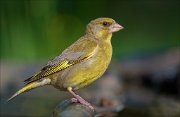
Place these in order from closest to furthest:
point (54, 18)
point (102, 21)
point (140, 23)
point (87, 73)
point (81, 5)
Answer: point (87, 73)
point (102, 21)
point (54, 18)
point (81, 5)
point (140, 23)

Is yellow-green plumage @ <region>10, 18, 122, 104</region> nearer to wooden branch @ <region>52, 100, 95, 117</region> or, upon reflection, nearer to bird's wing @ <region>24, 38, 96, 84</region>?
bird's wing @ <region>24, 38, 96, 84</region>

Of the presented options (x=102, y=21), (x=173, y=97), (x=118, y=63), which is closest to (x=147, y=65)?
(x=118, y=63)

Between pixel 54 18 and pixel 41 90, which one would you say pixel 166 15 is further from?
pixel 41 90

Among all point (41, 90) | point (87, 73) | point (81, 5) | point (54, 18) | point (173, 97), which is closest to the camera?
point (87, 73)

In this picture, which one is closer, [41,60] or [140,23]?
[41,60]

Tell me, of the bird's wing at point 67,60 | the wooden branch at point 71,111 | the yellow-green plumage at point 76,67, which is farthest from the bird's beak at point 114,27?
the wooden branch at point 71,111

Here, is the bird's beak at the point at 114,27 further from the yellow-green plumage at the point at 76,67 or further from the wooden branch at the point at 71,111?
the wooden branch at the point at 71,111

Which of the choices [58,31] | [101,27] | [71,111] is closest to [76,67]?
[101,27]
